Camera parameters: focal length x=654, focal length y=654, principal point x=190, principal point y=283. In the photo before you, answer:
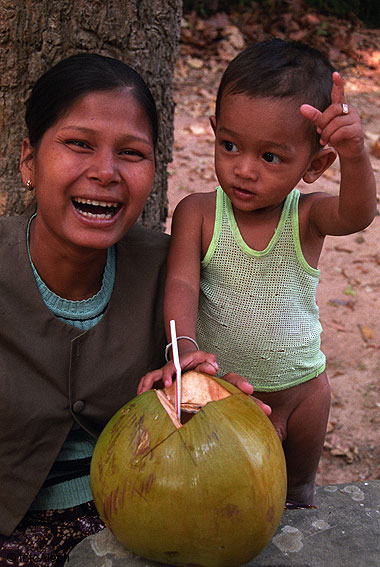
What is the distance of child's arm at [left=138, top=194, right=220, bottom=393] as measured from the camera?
6.61 ft

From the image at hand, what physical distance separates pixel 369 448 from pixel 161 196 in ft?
5.85

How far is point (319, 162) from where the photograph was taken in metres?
2.12

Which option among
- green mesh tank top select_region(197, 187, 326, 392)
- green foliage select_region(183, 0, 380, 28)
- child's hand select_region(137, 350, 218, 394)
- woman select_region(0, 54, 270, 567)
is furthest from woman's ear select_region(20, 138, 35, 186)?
green foliage select_region(183, 0, 380, 28)

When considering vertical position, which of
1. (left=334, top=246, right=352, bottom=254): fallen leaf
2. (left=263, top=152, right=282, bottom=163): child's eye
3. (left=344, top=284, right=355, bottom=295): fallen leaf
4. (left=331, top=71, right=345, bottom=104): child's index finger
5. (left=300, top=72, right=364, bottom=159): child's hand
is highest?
(left=331, top=71, right=345, bottom=104): child's index finger

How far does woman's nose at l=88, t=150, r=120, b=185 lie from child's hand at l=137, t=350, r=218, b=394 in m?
0.53

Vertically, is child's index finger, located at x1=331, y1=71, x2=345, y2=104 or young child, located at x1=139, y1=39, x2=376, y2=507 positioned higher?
child's index finger, located at x1=331, y1=71, x2=345, y2=104

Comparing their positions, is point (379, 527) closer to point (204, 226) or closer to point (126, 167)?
point (204, 226)

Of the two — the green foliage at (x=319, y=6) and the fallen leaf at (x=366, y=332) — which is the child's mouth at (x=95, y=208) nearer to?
the fallen leaf at (x=366, y=332)

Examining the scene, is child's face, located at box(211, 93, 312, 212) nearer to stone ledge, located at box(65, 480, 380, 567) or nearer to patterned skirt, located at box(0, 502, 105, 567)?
stone ledge, located at box(65, 480, 380, 567)

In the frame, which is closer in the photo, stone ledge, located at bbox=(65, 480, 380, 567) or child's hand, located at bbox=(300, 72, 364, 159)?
stone ledge, located at bbox=(65, 480, 380, 567)

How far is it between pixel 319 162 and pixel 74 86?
0.81m

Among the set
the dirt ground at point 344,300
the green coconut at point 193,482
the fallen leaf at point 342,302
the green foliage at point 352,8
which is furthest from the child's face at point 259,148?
the green foliage at point 352,8

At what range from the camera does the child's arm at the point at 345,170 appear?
1.81m

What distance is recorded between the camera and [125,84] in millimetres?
1893
